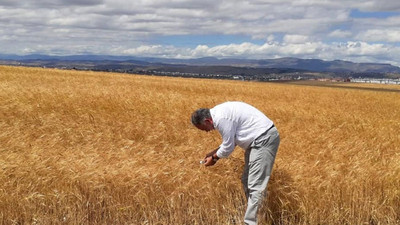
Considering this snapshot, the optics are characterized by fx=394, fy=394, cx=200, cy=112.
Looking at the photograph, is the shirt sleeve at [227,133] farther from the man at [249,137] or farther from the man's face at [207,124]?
the man's face at [207,124]

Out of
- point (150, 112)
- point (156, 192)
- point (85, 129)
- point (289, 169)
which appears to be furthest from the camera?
point (150, 112)

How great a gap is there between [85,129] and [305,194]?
20.5ft

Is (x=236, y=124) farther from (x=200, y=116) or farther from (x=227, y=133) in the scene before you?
(x=200, y=116)

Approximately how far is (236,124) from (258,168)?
0.82m

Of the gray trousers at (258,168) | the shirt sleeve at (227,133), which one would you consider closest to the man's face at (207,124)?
the shirt sleeve at (227,133)

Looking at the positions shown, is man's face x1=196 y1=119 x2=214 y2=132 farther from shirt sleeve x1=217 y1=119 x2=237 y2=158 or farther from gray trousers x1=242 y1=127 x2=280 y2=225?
gray trousers x1=242 y1=127 x2=280 y2=225

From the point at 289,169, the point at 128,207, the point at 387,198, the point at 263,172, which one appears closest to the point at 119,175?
the point at 128,207

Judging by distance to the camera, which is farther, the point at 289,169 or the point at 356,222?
the point at 289,169

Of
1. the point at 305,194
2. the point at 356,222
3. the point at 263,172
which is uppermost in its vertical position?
the point at 263,172

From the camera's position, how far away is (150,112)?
557 inches

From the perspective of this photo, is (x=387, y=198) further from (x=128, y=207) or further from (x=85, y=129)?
(x=85, y=129)

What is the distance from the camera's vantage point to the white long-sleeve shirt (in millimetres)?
5930

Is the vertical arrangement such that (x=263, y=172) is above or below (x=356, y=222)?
above

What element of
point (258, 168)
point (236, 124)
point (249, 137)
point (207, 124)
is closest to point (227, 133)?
point (236, 124)
